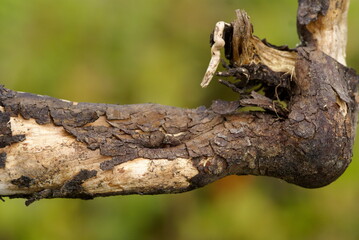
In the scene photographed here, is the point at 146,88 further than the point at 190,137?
Yes

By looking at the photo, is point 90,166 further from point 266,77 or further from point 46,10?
point 46,10

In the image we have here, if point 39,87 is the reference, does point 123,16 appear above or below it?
above

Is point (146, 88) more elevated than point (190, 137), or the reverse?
point (146, 88)

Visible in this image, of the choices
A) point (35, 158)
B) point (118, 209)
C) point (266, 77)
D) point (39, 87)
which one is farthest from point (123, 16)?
point (35, 158)

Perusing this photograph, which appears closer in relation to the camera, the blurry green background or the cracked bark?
the cracked bark
